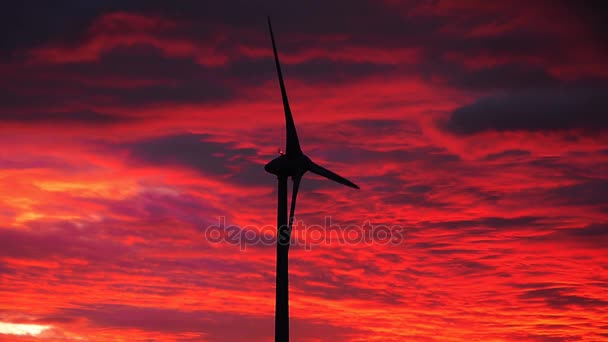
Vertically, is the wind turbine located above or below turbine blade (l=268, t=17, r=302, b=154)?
below

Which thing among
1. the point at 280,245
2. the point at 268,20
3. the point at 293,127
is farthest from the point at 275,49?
the point at 280,245

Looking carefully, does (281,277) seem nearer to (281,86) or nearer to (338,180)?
(338,180)

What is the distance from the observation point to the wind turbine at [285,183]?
7225 centimetres

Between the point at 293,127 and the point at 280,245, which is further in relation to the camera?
the point at 293,127

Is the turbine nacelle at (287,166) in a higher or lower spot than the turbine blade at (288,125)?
lower

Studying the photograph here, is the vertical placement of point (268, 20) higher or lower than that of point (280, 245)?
higher

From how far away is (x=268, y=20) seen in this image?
81188 millimetres

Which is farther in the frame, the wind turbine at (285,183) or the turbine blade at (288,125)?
the turbine blade at (288,125)

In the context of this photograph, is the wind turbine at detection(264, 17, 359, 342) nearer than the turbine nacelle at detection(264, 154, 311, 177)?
Yes

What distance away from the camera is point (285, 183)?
78938mm

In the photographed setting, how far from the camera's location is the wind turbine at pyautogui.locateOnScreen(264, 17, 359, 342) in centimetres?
7225

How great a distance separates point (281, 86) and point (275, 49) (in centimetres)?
408

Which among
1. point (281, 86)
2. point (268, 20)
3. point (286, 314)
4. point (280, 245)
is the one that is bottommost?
point (286, 314)

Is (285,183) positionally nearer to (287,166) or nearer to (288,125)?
(287,166)
